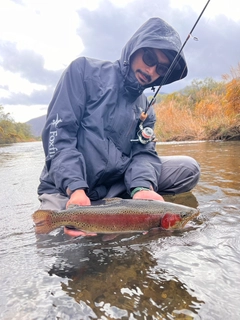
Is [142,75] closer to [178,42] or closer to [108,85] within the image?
[108,85]

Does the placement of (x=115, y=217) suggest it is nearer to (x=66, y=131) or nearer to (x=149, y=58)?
(x=66, y=131)

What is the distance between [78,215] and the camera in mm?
1906

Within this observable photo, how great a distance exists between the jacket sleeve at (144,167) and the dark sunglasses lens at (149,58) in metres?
0.55

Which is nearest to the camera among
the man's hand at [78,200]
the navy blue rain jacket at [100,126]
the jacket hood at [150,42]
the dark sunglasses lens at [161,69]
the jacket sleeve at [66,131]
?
the man's hand at [78,200]

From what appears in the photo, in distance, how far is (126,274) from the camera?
1.46 m

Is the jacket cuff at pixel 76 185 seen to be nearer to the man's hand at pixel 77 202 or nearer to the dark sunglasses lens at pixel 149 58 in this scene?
the man's hand at pixel 77 202

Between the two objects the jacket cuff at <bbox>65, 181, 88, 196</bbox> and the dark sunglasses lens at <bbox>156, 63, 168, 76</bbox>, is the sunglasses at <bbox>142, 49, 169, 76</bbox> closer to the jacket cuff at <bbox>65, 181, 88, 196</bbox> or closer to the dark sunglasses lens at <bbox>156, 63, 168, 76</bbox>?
the dark sunglasses lens at <bbox>156, 63, 168, 76</bbox>

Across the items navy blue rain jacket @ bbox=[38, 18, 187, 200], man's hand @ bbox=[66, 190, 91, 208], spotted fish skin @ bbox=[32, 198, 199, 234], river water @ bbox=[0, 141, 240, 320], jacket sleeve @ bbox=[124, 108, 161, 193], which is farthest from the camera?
jacket sleeve @ bbox=[124, 108, 161, 193]

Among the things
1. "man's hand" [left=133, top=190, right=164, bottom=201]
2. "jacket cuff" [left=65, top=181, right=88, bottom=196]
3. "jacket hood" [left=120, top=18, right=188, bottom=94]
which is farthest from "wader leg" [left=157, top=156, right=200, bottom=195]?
"jacket cuff" [left=65, top=181, right=88, bottom=196]

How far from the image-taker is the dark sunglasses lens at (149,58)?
9.04 ft

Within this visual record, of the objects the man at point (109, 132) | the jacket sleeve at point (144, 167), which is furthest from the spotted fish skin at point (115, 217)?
the jacket sleeve at point (144, 167)

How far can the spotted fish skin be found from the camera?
1912 mm

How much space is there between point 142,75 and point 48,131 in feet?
3.45

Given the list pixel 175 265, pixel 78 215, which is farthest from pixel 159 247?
pixel 78 215
